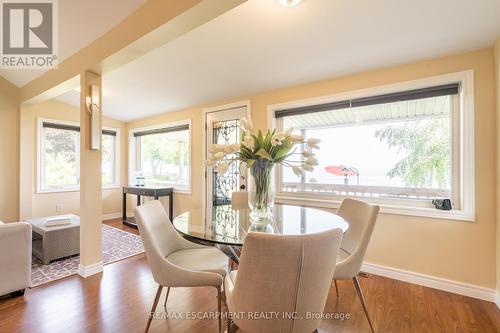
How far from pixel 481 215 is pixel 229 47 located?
2.81 m

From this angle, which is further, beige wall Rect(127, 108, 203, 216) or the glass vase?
beige wall Rect(127, 108, 203, 216)

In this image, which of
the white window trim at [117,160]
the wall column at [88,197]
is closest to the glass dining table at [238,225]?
the wall column at [88,197]

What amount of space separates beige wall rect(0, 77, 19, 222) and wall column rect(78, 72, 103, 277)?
7.43 ft

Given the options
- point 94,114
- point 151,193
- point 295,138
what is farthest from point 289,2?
point 151,193

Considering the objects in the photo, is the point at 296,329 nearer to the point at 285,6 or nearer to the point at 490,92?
the point at 285,6

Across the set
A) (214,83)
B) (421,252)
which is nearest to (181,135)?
(214,83)

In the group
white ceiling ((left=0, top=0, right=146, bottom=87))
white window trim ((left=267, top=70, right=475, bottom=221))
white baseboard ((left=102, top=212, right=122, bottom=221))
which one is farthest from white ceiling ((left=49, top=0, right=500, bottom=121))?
white baseboard ((left=102, top=212, right=122, bottom=221))

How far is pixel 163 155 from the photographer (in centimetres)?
492

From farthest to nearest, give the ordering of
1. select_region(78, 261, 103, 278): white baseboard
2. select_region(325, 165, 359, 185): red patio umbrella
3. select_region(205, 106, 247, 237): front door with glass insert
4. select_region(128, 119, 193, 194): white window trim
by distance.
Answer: select_region(128, 119, 193, 194): white window trim
select_region(205, 106, 247, 237): front door with glass insert
select_region(325, 165, 359, 185): red patio umbrella
select_region(78, 261, 103, 278): white baseboard

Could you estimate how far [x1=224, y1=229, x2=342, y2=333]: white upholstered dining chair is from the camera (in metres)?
0.89

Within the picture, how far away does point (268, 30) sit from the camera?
210cm

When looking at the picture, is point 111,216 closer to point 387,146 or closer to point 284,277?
point 284,277

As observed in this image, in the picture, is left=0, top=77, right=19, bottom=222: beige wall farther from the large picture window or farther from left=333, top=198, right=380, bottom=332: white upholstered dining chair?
left=333, top=198, right=380, bottom=332: white upholstered dining chair

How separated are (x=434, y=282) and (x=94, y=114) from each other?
380 cm
